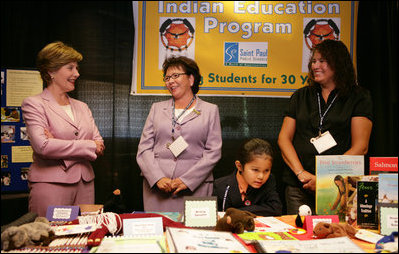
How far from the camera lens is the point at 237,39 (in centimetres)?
353

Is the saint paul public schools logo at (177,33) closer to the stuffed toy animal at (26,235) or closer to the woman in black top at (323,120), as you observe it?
the woman in black top at (323,120)

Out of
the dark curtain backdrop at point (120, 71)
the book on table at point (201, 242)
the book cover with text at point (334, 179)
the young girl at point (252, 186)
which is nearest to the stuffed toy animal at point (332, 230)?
the book cover with text at point (334, 179)

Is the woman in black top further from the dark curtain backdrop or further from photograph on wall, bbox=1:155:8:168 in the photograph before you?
photograph on wall, bbox=1:155:8:168

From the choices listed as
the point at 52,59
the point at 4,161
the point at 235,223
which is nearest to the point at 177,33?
the point at 52,59

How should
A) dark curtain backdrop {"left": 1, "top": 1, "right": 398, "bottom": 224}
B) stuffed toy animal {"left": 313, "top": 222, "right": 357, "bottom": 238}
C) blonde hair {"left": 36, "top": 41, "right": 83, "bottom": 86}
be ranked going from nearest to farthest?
stuffed toy animal {"left": 313, "top": 222, "right": 357, "bottom": 238}, blonde hair {"left": 36, "top": 41, "right": 83, "bottom": 86}, dark curtain backdrop {"left": 1, "top": 1, "right": 398, "bottom": 224}

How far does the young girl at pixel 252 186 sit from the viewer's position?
2.20 metres

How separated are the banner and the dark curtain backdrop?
0.12 m

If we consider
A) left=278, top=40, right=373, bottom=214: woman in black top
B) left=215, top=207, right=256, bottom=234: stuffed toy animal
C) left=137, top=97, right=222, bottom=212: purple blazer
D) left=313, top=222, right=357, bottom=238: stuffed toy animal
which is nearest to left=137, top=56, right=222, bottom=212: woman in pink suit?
left=137, top=97, right=222, bottom=212: purple blazer

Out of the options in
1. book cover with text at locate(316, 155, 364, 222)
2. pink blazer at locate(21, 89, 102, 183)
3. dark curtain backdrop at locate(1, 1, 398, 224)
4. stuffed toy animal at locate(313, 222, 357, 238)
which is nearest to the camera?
stuffed toy animal at locate(313, 222, 357, 238)

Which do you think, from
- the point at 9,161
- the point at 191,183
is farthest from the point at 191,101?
the point at 9,161

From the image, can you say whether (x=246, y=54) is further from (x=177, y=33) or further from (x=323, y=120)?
(x=323, y=120)

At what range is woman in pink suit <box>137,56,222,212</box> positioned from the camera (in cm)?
267

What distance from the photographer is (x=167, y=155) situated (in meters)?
2.73

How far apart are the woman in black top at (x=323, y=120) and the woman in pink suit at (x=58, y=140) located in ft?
4.79
